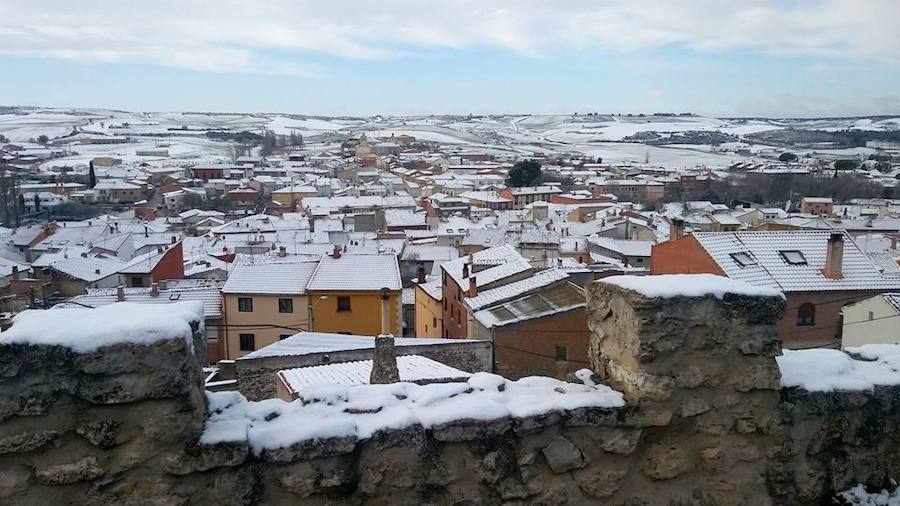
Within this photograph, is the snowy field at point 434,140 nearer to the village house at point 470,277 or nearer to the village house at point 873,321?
the village house at point 470,277

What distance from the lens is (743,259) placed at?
17062 millimetres

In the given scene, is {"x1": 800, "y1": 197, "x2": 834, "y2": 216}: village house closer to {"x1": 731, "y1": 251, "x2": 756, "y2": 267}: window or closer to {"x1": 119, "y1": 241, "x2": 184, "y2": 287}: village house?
{"x1": 731, "y1": 251, "x2": 756, "y2": 267}: window

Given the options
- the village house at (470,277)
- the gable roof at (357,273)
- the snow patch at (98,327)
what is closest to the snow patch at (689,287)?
the snow patch at (98,327)

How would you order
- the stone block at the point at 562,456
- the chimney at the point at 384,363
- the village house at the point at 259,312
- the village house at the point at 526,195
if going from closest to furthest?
the stone block at the point at 562,456 < the chimney at the point at 384,363 < the village house at the point at 259,312 < the village house at the point at 526,195

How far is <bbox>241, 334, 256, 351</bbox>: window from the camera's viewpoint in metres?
21.4

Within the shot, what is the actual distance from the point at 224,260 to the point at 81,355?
102 ft

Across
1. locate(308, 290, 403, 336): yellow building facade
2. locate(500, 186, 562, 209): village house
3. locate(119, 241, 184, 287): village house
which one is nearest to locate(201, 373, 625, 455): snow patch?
locate(308, 290, 403, 336): yellow building facade

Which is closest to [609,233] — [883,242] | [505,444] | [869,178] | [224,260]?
[883,242]

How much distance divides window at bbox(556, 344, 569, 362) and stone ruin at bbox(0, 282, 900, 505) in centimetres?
1248

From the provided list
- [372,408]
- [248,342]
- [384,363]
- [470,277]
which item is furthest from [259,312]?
[372,408]

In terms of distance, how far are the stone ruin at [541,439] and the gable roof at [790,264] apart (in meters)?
13.3

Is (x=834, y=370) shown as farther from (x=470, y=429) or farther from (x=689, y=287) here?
(x=470, y=429)

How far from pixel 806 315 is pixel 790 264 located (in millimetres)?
1287

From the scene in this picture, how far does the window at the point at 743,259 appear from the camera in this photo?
1691cm
